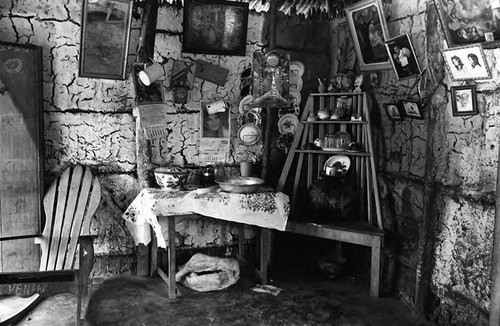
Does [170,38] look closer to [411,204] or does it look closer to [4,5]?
[4,5]

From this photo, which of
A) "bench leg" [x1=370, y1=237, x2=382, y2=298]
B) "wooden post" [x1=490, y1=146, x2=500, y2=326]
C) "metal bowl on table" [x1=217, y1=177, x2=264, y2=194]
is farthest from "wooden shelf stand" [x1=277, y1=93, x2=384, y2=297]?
"wooden post" [x1=490, y1=146, x2=500, y2=326]

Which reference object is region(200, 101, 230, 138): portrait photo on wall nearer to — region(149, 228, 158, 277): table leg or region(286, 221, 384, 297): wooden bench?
region(149, 228, 158, 277): table leg

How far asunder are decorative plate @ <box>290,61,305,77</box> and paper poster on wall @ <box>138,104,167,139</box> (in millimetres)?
1306

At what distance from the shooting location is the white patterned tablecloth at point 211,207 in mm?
3689

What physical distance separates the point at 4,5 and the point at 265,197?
8.19 ft

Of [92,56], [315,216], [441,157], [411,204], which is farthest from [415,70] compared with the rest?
[92,56]

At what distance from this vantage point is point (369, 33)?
408 centimetres

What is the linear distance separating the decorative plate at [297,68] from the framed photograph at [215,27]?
51 centimetres

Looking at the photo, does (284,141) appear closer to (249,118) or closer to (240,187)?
(249,118)

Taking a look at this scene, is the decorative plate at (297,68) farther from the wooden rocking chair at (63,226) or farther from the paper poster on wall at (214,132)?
the wooden rocking chair at (63,226)

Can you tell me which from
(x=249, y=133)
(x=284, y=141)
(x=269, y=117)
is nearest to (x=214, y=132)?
(x=249, y=133)

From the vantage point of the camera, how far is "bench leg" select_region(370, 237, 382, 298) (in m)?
3.71

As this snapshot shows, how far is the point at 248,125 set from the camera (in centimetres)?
442

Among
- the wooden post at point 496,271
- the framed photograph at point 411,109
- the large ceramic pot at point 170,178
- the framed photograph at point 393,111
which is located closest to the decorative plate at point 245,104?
the large ceramic pot at point 170,178
